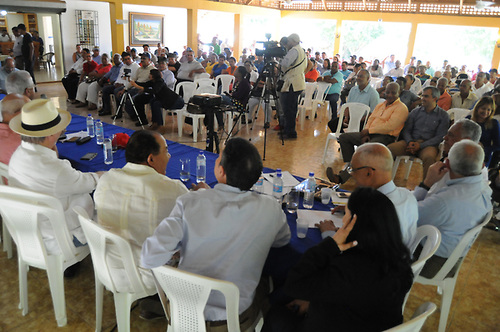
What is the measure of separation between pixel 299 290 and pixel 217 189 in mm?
530

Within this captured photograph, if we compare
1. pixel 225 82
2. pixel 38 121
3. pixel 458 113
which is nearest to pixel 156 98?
pixel 225 82

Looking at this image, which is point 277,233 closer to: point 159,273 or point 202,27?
point 159,273

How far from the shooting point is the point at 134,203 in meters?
1.80

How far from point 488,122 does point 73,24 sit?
463 inches

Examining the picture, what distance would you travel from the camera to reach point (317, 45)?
797 inches

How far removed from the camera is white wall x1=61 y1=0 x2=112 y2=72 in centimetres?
1125

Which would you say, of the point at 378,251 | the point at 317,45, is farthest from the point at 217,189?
the point at 317,45

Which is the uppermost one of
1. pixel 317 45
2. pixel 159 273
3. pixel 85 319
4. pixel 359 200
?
pixel 317 45

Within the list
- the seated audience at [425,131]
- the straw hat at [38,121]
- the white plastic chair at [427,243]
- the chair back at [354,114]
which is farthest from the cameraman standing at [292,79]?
the white plastic chair at [427,243]

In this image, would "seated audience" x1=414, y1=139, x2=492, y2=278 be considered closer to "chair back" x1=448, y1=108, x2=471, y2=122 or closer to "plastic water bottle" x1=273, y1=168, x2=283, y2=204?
"plastic water bottle" x1=273, y1=168, x2=283, y2=204

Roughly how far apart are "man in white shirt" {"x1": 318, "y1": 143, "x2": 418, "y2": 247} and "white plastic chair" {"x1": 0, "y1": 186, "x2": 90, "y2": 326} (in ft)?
4.60

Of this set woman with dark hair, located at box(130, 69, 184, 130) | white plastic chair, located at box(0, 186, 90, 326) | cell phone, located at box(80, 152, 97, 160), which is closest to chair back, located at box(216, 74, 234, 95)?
woman with dark hair, located at box(130, 69, 184, 130)

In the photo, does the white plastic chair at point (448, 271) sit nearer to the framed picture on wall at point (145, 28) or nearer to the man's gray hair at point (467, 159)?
the man's gray hair at point (467, 159)

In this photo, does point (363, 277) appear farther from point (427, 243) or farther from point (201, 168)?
point (201, 168)
